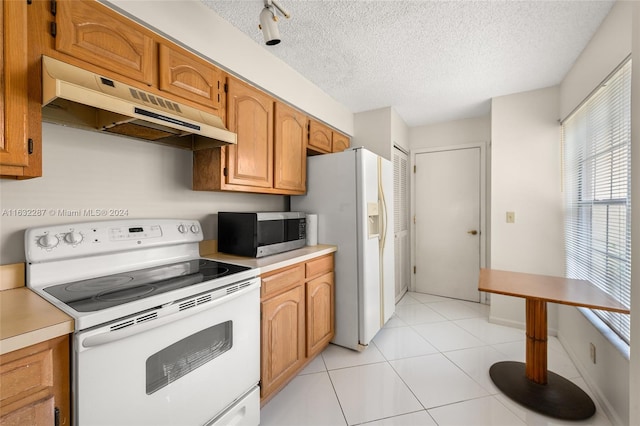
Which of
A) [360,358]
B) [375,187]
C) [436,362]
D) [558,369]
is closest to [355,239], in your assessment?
[375,187]

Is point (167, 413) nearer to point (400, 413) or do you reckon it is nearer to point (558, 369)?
point (400, 413)

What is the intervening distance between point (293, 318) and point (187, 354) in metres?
0.78

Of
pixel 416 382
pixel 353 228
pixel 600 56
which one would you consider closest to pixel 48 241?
pixel 353 228

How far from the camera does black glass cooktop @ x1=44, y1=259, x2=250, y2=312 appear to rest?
0.99 meters

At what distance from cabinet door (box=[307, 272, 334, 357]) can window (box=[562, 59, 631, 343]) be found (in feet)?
5.76

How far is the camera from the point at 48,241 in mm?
1158

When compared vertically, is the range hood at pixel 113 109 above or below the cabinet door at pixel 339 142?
Result: below

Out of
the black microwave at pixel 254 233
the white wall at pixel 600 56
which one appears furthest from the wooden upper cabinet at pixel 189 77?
the white wall at pixel 600 56

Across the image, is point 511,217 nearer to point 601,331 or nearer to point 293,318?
point 601,331

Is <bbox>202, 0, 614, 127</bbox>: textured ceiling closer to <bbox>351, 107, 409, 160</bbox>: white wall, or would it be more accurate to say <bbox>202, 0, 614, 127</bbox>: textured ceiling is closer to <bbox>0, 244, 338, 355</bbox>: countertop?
<bbox>351, 107, 409, 160</bbox>: white wall

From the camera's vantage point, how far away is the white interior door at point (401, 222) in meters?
3.41

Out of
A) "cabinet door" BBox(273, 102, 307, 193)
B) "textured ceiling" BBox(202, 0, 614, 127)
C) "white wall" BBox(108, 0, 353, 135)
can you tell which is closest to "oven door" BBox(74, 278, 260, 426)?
"cabinet door" BBox(273, 102, 307, 193)

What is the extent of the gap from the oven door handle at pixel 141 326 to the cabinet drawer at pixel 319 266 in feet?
2.54

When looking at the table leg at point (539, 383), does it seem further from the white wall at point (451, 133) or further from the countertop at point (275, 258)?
the white wall at point (451, 133)
